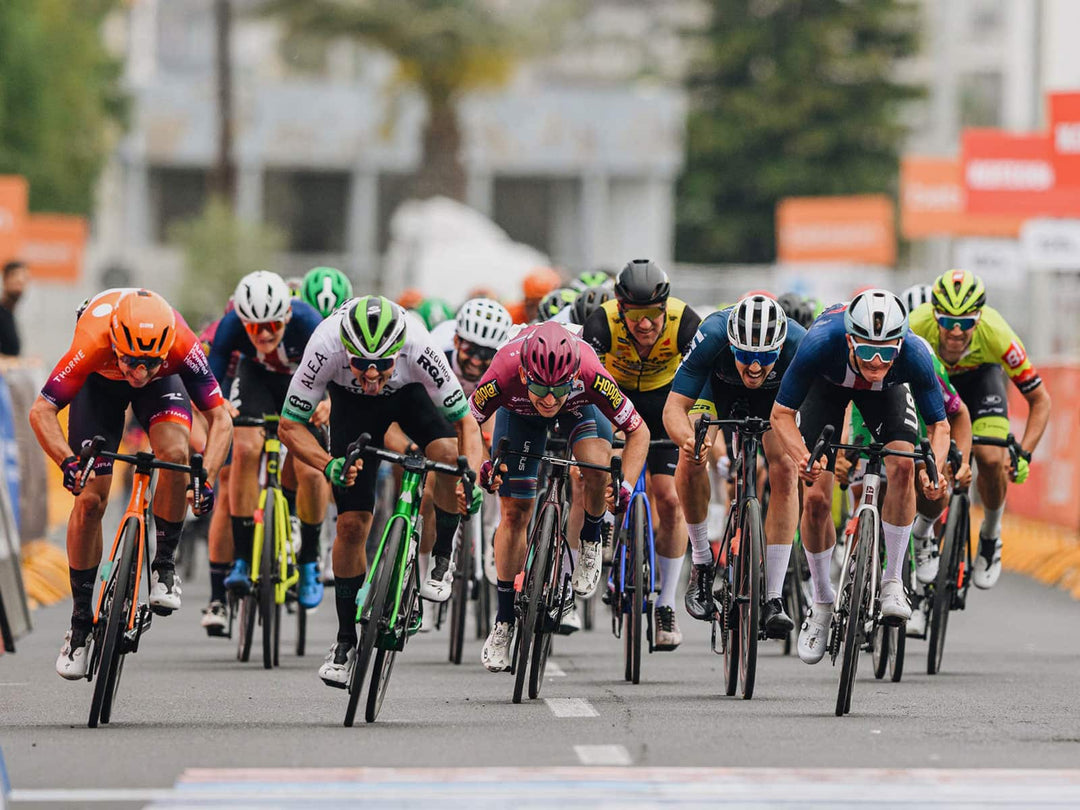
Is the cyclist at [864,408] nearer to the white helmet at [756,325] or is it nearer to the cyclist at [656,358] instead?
the white helmet at [756,325]

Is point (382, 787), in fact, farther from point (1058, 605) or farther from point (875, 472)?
point (1058, 605)

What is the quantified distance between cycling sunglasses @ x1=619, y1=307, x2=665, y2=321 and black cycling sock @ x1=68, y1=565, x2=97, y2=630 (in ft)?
10.2

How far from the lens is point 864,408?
37.9 feet

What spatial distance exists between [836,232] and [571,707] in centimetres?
2821

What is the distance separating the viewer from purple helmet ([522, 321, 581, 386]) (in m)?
11.1

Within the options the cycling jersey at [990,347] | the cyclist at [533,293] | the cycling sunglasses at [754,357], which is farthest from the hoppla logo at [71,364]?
the cyclist at [533,293]

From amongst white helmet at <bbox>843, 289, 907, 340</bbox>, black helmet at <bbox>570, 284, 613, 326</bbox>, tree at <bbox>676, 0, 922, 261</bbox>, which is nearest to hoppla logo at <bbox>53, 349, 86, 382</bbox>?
white helmet at <bbox>843, 289, 907, 340</bbox>

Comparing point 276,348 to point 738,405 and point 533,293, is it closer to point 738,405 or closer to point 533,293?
point 738,405

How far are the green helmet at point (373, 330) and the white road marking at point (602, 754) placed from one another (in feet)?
6.64

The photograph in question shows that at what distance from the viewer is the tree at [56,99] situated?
39.8 meters

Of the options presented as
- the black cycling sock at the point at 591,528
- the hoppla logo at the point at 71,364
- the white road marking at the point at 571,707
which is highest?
the hoppla logo at the point at 71,364

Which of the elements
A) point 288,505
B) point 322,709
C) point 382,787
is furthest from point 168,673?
point 382,787

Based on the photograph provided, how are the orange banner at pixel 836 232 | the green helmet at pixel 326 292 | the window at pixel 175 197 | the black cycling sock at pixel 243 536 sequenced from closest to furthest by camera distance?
1. the black cycling sock at pixel 243 536
2. the green helmet at pixel 326 292
3. the orange banner at pixel 836 232
4. the window at pixel 175 197

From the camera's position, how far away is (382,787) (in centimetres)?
848
